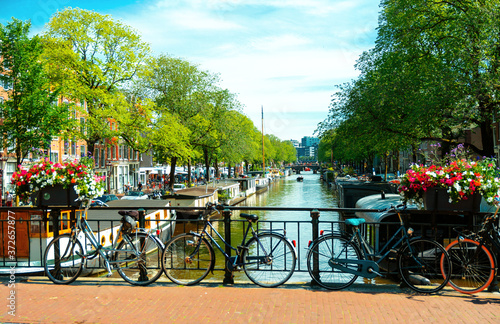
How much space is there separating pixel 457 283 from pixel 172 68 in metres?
37.4

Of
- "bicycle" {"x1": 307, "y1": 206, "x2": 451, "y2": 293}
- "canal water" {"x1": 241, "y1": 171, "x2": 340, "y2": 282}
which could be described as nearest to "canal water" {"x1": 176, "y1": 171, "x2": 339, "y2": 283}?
"canal water" {"x1": 241, "y1": 171, "x2": 340, "y2": 282}

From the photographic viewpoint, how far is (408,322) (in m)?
5.18

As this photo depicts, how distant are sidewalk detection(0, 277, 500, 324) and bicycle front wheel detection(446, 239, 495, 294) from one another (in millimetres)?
172

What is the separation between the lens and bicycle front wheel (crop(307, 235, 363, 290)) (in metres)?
6.49

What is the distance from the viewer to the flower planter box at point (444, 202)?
20.5 ft

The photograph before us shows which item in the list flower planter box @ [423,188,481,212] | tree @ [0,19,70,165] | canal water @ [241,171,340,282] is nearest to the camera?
flower planter box @ [423,188,481,212]

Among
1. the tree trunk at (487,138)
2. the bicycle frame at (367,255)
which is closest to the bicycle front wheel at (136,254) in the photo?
the bicycle frame at (367,255)

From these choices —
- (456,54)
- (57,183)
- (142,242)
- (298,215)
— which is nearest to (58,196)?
(57,183)

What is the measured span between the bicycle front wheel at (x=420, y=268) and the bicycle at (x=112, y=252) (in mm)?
3713

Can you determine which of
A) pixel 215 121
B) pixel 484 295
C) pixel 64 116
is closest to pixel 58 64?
pixel 64 116

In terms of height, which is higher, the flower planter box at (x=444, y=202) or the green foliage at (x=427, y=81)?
the green foliage at (x=427, y=81)

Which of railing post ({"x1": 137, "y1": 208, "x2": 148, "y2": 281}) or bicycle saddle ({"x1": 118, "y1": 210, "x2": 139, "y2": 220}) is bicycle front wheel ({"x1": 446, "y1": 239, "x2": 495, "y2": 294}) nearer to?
railing post ({"x1": 137, "y1": 208, "x2": 148, "y2": 281})

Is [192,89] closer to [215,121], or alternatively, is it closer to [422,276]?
[215,121]

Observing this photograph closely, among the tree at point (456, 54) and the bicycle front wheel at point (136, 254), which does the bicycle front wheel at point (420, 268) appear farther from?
the tree at point (456, 54)
